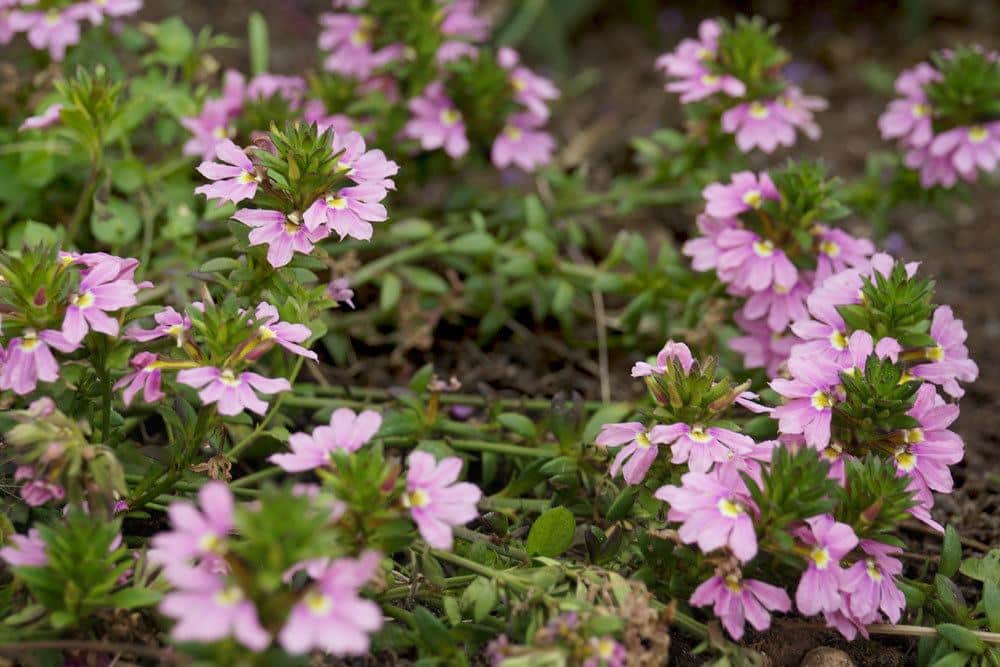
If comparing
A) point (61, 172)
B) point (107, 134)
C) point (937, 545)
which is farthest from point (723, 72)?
point (61, 172)

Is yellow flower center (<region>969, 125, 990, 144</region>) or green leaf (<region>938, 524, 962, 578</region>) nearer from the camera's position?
green leaf (<region>938, 524, 962, 578</region>)

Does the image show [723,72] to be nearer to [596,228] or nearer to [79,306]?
[596,228]

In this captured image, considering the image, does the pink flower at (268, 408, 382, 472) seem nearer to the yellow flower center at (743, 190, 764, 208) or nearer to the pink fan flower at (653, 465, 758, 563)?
the pink fan flower at (653, 465, 758, 563)

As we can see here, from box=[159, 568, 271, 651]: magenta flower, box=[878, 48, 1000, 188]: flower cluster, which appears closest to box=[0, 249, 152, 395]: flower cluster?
box=[159, 568, 271, 651]: magenta flower

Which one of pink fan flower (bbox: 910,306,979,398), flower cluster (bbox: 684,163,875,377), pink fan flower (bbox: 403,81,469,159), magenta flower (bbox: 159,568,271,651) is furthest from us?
pink fan flower (bbox: 403,81,469,159)

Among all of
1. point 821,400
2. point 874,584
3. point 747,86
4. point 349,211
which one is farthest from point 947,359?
point 349,211

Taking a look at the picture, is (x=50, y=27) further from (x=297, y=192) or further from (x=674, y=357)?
(x=674, y=357)

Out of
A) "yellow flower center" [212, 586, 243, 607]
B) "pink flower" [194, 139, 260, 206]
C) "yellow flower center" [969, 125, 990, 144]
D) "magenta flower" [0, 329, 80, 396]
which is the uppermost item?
"pink flower" [194, 139, 260, 206]
